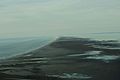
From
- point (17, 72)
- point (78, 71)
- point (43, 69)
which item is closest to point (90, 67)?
point (78, 71)

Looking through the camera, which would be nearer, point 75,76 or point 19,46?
point 75,76

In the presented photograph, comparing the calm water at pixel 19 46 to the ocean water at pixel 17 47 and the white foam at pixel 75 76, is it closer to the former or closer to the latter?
the ocean water at pixel 17 47

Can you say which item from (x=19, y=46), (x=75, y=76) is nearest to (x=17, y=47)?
(x=19, y=46)

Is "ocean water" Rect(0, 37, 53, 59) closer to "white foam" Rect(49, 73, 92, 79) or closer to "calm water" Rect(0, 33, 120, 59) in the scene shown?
"calm water" Rect(0, 33, 120, 59)

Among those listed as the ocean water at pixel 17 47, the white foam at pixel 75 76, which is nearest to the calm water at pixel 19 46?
the ocean water at pixel 17 47

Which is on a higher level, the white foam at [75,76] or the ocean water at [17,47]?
the ocean water at [17,47]

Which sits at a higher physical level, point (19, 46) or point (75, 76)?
point (19, 46)

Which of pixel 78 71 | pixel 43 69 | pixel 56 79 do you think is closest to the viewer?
pixel 56 79

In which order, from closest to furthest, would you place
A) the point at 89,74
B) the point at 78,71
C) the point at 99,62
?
the point at 89,74 < the point at 78,71 < the point at 99,62

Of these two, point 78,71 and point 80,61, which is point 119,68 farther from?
point 80,61

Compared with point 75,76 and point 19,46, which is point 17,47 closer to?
point 19,46

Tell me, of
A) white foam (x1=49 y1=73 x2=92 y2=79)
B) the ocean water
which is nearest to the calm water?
the ocean water
